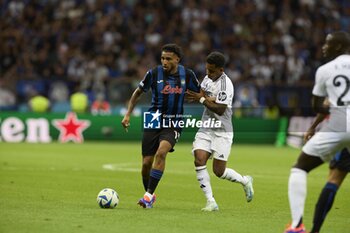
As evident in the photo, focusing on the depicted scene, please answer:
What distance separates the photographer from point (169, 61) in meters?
11.6

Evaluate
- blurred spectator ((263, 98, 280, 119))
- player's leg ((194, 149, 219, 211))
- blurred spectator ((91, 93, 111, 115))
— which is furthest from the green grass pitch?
blurred spectator ((263, 98, 280, 119))

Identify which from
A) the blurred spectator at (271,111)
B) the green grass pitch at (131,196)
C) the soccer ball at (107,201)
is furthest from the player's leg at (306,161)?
the blurred spectator at (271,111)

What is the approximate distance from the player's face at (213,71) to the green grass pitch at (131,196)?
192 centimetres

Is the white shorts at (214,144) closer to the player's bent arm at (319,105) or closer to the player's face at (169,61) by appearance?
the player's face at (169,61)

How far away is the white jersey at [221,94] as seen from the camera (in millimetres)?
11375

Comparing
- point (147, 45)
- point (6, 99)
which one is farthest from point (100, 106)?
point (147, 45)

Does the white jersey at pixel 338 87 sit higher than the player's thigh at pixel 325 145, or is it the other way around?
the white jersey at pixel 338 87

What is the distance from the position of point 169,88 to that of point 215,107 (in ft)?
2.63

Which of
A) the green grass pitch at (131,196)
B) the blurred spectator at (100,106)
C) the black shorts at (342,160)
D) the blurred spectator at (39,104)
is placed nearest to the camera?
the black shorts at (342,160)

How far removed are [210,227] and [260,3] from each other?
86.3ft

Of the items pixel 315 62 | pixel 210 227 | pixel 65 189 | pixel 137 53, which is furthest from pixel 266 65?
pixel 210 227

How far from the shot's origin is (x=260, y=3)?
34875 millimetres

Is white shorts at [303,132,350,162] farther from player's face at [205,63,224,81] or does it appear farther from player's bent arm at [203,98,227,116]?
player's face at [205,63,224,81]

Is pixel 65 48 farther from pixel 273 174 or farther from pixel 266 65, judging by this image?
pixel 273 174
